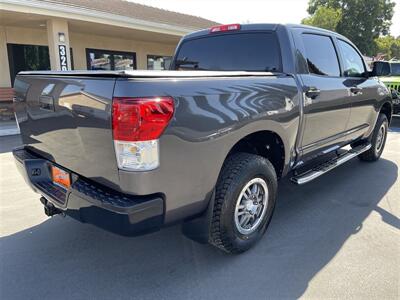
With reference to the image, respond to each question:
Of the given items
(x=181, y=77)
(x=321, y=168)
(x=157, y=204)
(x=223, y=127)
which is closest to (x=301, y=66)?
(x=321, y=168)

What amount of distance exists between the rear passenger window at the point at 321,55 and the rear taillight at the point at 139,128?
7.13 feet

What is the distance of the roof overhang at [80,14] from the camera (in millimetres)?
8609

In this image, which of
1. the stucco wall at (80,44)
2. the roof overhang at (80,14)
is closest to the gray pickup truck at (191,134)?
the roof overhang at (80,14)

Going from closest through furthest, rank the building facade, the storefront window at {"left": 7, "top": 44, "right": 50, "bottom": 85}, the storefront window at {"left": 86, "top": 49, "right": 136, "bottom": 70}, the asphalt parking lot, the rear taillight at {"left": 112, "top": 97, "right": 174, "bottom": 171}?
the rear taillight at {"left": 112, "top": 97, "right": 174, "bottom": 171} < the asphalt parking lot < the building facade < the storefront window at {"left": 7, "top": 44, "right": 50, "bottom": 85} < the storefront window at {"left": 86, "top": 49, "right": 136, "bottom": 70}

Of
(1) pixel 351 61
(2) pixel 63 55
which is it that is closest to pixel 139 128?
(1) pixel 351 61

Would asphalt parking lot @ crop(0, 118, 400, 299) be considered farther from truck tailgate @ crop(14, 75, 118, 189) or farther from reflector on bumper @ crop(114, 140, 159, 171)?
reflector on bumper @ crop(114, 140, 159, 171)

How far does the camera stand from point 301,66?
11.1 ft

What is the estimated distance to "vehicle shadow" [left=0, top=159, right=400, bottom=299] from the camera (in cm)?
246

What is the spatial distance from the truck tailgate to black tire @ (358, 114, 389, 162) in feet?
15.7

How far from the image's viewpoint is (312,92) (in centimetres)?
337

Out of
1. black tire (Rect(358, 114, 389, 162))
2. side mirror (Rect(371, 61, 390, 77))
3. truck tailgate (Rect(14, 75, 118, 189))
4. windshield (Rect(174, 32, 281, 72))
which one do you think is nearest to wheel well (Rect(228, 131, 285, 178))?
windshield (Rect(174, 32, 281, 72))

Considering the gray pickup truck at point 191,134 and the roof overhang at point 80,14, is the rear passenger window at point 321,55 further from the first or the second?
the roof overhang at point 80,14

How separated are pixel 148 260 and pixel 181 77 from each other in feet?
5.18

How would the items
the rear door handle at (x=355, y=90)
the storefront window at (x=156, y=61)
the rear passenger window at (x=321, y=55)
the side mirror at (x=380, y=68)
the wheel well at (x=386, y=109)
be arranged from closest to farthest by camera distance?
the rear passenger window at (x=321, y=55)
the rear door handle at (x=355, y=90)
the side mirror at (x=380, y=68)
the wheel well at (x=386, y=109)
the storefront window at (x=156, y=61)
